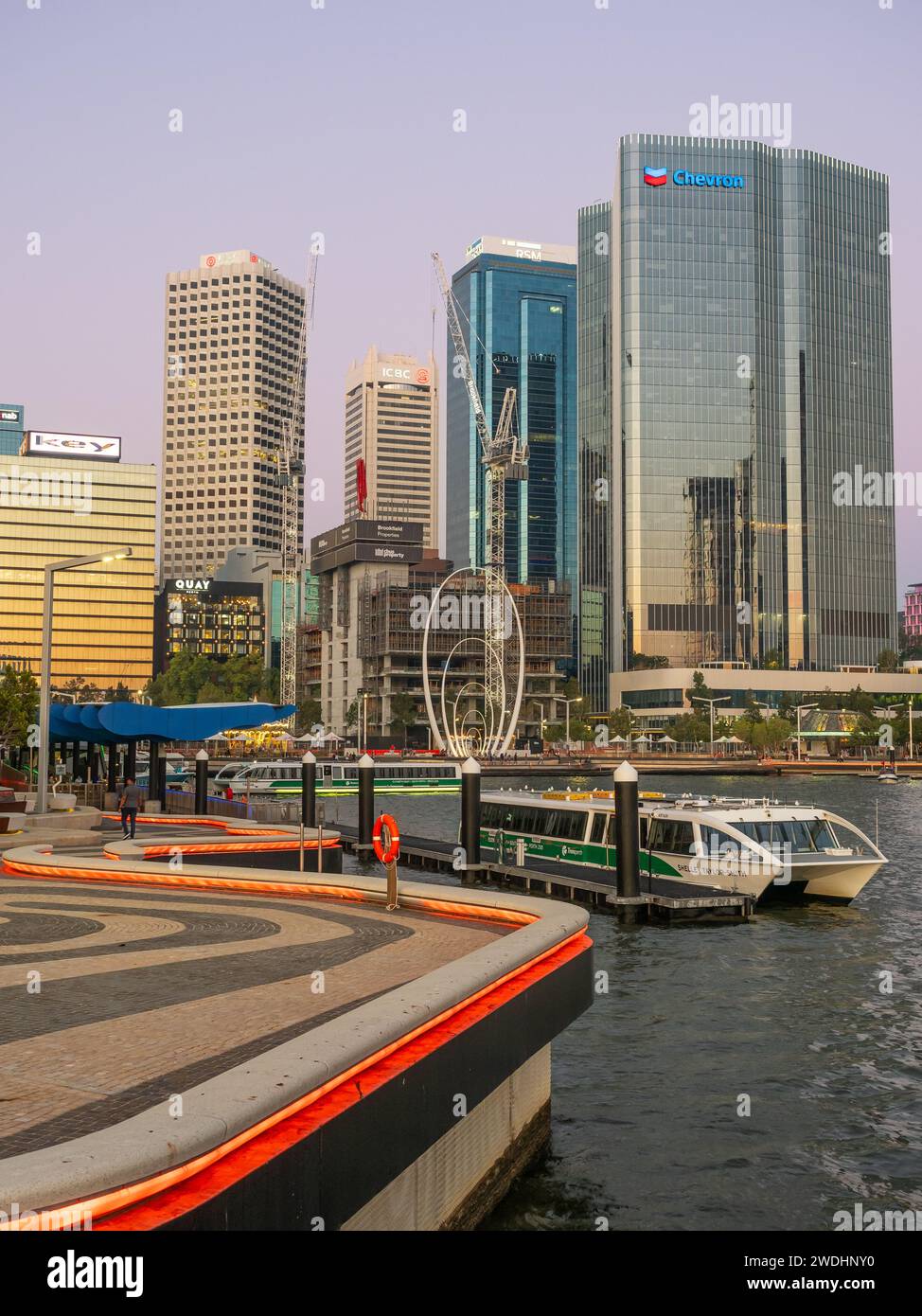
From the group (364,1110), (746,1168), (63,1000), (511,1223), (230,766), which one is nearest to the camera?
(364,1110)

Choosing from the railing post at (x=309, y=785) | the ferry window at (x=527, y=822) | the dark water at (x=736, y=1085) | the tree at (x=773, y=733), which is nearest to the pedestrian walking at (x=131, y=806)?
the dark water at (x=736, y=1085)

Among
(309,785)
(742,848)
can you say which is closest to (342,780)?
(309,785)

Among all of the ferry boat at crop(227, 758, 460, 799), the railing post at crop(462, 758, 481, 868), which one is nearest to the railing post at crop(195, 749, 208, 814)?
the railing post at crop(462, 758, 481, 868)

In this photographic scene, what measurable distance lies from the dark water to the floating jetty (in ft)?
4.69

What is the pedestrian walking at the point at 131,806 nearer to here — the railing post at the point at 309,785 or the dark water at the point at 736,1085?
the dark water at the point at 736,1085

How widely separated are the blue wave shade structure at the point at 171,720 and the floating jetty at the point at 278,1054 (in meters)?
30.1

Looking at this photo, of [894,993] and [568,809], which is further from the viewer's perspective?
[568,809]

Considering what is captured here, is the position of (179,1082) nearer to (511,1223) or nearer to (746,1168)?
(511,1223)

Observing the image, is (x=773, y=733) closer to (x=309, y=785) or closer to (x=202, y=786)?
(x=309, y=785)

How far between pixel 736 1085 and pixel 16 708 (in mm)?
68786
